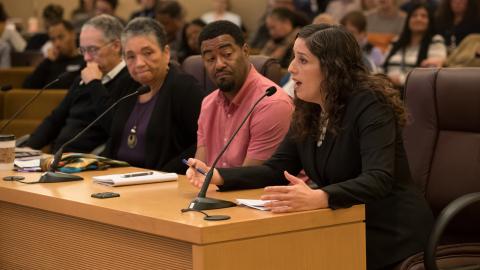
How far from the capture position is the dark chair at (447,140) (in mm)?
3381

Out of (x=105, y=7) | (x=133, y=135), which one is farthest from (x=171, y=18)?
(x=133, y=135)

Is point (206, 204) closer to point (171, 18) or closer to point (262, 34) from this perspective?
point (171, 18)

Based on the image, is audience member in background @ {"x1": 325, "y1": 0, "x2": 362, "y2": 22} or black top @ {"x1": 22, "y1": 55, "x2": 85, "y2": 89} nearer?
black top @ {"x1": 22, "y1": 55, "x2": 85, "y2": 89}

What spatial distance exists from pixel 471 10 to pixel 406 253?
4.39 meters

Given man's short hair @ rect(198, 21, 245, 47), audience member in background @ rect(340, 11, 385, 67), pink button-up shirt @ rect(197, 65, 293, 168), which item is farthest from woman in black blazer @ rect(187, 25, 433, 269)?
audience member in background @ rect(340, 11, 385, 67)

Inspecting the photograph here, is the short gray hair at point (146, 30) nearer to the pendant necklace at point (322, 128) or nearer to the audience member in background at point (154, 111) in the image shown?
the audience member in background at point (154, 111)

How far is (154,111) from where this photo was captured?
4344 millimetres

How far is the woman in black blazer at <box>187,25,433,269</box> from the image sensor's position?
2.97m

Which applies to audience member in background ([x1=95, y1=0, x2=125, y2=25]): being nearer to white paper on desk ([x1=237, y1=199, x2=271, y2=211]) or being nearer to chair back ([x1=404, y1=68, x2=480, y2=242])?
chair back ([x1=404, y1=68, x2=480, y2=242])

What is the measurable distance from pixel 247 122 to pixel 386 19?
4464mm

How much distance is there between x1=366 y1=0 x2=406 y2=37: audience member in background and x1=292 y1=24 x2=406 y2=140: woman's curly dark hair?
15.9 feet

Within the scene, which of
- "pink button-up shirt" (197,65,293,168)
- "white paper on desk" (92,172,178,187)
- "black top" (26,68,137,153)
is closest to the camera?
"white paper on desk" (92,172,178,187)

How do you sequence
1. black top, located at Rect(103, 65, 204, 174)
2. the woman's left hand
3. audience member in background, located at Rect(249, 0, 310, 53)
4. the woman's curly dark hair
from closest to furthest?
the woman's left hand
the woman's curly dark hair
black top, located at Rect(103, 65, 204, 174)
audience member in background, located at Rect(249, 0, 310, 53)

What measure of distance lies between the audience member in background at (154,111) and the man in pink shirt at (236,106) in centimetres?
35
